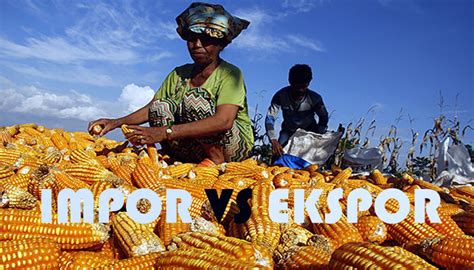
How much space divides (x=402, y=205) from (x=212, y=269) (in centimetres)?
186

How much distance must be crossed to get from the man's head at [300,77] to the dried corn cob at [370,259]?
18.9 ft

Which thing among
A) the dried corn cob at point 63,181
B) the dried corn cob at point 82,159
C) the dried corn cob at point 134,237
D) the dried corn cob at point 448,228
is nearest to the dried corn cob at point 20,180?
the dried corn cob at point 63,181

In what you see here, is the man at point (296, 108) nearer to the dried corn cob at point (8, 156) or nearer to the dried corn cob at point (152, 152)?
the dried corn cob at point (152, 152)

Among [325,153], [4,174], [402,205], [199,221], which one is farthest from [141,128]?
[325,153]

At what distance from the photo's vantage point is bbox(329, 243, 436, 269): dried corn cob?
1629 millimetres

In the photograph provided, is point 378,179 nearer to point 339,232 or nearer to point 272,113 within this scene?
point 339,232

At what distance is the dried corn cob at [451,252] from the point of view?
2.00m

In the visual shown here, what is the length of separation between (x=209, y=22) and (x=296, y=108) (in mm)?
3293

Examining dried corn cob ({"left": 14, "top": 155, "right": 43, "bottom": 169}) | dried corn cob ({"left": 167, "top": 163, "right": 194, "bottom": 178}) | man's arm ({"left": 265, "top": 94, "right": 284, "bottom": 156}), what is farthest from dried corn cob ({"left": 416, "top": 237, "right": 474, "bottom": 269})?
man's arm ({"left": 265, "top": 94, "right": 284, "bottom": 156})

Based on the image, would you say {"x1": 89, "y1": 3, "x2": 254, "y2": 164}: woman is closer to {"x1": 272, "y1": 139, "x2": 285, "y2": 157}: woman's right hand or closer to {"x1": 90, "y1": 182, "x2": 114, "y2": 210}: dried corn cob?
{"x1": 90, "y1": 182, "x2": 114, "y2": 210}: dried corn cob

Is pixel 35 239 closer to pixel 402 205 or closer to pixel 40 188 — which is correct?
pixel 40 188

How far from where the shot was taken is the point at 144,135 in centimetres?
456

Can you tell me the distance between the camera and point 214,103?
496 cm

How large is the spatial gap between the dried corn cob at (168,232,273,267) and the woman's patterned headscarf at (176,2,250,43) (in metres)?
3.13
